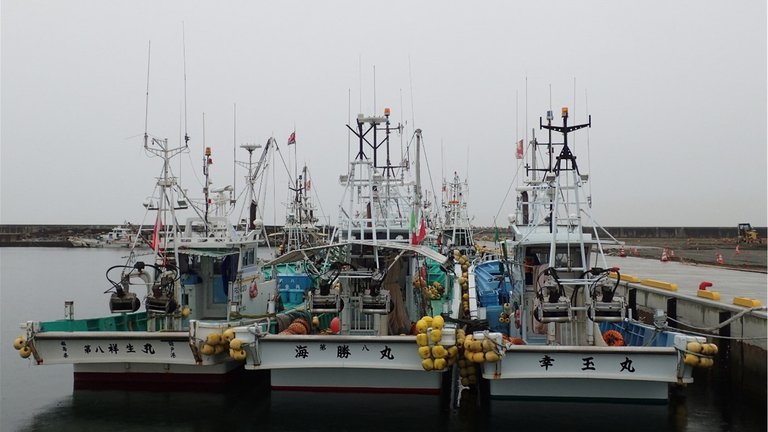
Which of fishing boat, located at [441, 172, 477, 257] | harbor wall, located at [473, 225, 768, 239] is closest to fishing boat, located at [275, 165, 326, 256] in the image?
fishing boat, located at [441, 172, 477, 257]

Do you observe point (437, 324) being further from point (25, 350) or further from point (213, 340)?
point (25, 350)

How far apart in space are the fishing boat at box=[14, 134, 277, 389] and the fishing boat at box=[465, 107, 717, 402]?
5.49 meters

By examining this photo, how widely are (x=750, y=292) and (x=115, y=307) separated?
64.0 ft

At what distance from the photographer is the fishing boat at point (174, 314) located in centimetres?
1326

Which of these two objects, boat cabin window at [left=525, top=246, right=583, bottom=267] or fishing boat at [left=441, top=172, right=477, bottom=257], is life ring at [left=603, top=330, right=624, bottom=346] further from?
fishing boat at [left=441, top=172, right=477, bottom=257]

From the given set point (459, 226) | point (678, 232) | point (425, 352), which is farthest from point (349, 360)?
point (678, 232)

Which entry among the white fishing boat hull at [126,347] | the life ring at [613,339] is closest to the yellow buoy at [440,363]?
the life ring at [613,339]

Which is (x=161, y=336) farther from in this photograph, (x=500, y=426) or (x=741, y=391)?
(x=741, y=391)

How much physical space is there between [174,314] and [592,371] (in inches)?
366

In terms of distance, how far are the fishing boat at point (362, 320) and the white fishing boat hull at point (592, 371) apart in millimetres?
1385

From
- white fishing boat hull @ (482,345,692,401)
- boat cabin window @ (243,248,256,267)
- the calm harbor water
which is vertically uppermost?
boat cabin window @ (243,248,256,267)

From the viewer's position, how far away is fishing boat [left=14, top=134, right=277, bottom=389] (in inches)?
522

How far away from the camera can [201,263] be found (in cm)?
1644

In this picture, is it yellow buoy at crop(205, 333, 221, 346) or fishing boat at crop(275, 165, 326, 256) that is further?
fishing boat at crop(275, 165, 326, 256)
